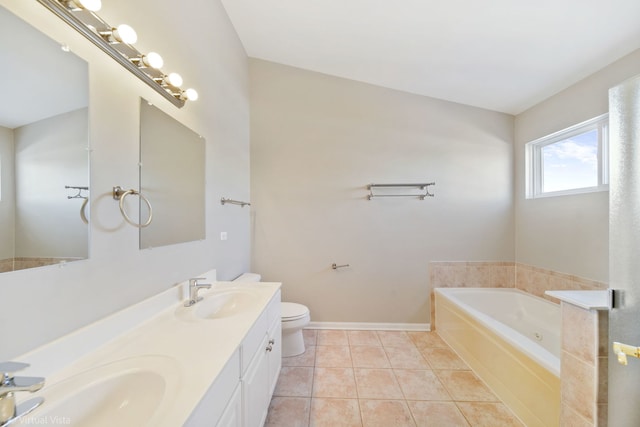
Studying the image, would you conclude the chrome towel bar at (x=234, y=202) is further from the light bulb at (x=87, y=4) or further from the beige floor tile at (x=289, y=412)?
the beige floor tile at (x=289, y=412)

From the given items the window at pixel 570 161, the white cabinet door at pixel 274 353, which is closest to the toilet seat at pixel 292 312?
the white cabinet door at pixel 274 353

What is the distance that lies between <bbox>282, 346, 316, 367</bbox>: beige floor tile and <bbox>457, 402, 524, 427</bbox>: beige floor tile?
3.72 ft

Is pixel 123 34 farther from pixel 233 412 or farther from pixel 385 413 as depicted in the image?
pixel 385 413

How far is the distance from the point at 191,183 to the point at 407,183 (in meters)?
2.13

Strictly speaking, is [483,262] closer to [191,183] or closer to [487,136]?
[487,136]

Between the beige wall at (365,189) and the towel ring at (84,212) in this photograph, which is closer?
the towel ring at (84,212)

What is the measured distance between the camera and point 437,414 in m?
1.61

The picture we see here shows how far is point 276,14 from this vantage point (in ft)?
6.72

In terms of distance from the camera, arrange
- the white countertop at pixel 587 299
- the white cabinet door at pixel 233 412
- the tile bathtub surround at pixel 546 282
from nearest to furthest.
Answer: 1. the white cabinet door at pixel 233 412
2. the white countertop at pixel 587 299
3. the tile bathtub surround at pixel 546 282

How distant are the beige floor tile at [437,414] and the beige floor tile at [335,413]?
0.38 m

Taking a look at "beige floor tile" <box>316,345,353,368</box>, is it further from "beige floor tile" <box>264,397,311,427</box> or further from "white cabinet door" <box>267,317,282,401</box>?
"white cabinet door" <box>267,317,282,401</box>

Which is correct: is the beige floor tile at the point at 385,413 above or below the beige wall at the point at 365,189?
below

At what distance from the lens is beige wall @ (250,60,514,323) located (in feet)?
9.02

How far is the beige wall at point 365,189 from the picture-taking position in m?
2.75
